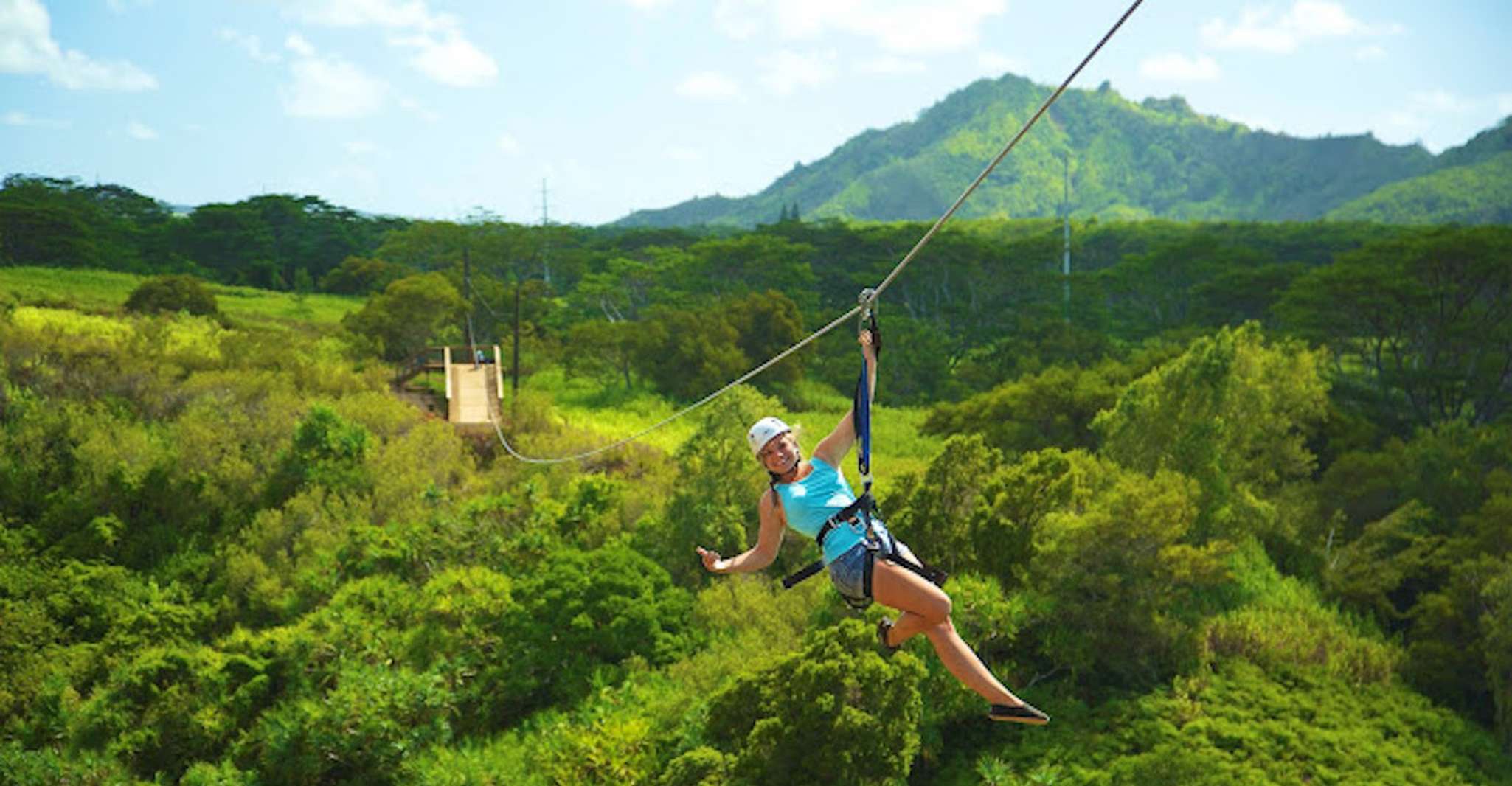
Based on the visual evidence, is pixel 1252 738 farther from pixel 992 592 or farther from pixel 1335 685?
pixel 992 592

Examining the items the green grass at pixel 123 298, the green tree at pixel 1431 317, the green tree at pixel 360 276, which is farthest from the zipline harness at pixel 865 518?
the green tree at pixel 360 276

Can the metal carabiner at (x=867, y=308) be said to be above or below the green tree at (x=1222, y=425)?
above

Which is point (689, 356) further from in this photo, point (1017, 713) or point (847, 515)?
point (1017, 713)

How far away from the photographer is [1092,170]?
16838 cm

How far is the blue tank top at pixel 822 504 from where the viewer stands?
4355 millimetres

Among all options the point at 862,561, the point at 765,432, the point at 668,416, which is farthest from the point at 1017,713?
the point at 668,416

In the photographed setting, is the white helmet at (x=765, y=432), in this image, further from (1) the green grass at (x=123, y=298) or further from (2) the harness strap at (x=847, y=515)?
(1) the green grass at (x=123, y=298)

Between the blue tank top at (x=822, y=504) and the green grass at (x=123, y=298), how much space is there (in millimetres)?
34544

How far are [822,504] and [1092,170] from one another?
175 m

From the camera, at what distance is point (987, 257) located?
50.5 meters

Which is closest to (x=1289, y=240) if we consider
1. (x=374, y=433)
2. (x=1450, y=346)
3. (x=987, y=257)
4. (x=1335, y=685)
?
(x=987, y=257)

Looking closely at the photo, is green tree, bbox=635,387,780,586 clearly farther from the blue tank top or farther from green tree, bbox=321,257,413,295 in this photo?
green tree, bbox=321,257,413,295

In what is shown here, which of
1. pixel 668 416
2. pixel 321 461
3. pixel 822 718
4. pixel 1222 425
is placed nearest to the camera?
pixel 822 718

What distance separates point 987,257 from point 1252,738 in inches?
1417
